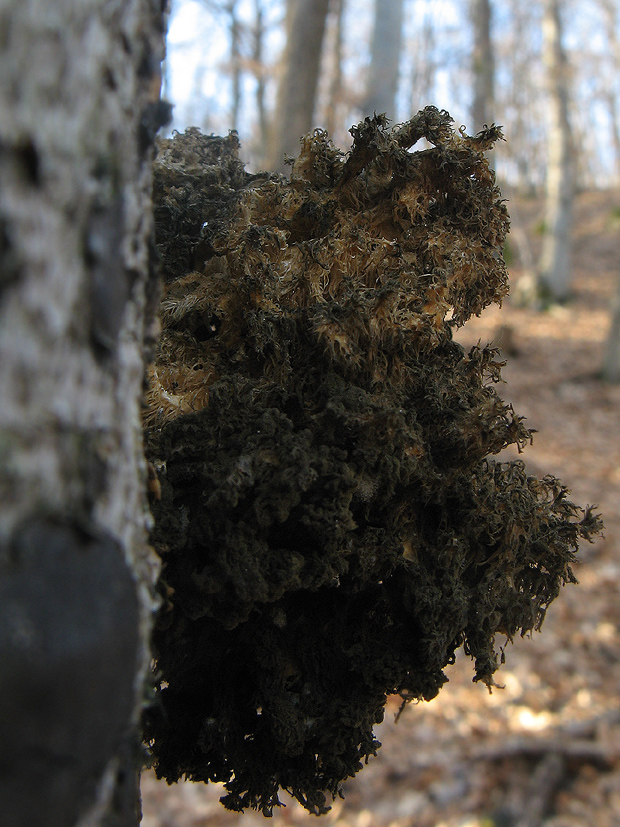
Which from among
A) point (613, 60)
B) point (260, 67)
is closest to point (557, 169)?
point (260, 67)

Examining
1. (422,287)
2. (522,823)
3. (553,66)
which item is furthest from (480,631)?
(553,66)

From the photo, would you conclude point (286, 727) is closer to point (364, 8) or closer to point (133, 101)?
point (133, 101)

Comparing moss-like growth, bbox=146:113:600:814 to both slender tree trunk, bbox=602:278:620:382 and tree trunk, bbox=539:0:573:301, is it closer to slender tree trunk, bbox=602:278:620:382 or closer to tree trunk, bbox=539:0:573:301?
slender tree trunk, bbox=602:278:620:382

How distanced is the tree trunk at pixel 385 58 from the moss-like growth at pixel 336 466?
556 cm

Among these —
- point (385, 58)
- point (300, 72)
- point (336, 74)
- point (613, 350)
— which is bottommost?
point (613, 350)

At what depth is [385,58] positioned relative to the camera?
6777mm

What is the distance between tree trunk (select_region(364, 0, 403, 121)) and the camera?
21.3ft

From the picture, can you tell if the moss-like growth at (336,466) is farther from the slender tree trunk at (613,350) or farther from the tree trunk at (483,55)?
the tree trunk at (483,55)

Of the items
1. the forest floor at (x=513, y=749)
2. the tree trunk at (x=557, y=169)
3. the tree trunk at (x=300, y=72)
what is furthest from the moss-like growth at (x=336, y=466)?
the tree trunk at (x=557, y=169)

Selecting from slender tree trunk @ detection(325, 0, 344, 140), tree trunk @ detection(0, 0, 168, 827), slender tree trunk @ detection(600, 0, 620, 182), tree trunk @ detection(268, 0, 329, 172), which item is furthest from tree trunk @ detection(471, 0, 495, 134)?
slender tree trunk @ detection(600, 0, 620, 182)

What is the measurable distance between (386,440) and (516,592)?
0.49 m

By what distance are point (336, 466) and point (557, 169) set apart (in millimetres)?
13244

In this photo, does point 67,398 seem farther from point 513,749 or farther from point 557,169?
point 557,169

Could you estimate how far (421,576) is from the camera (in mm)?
1182
